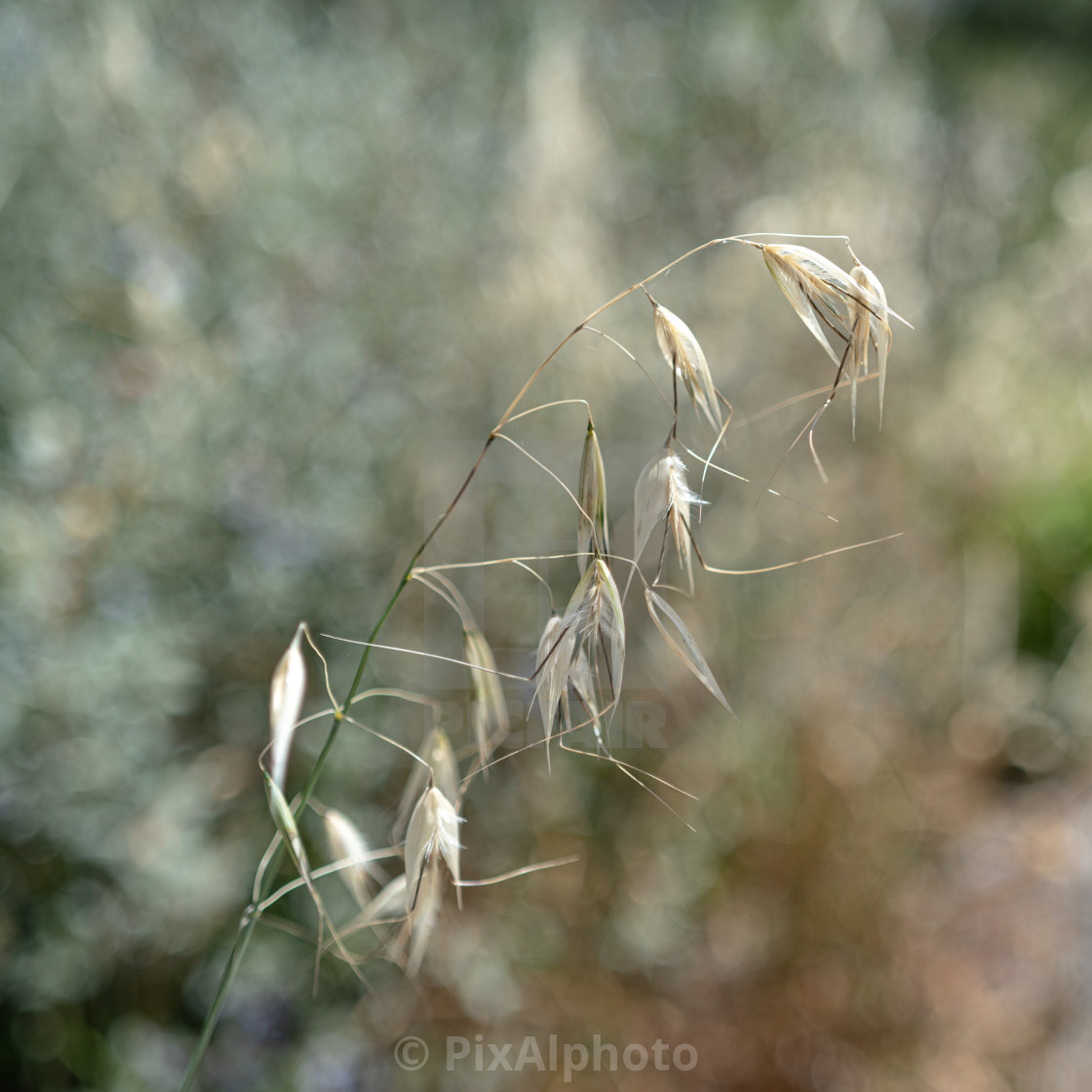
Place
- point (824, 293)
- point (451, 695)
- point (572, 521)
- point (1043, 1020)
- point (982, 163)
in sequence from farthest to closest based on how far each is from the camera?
1. point (982, 163)
2. point (572, 521)
3. point (451, 695)
4. point (1043, 1020)
5. point (824, 293)

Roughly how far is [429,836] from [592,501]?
177 mm

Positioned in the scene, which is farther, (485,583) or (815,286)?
(485,583)

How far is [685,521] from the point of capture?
0.34 metres

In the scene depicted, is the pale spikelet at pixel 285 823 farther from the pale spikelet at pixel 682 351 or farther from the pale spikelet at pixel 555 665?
the pale spikelet at pixel 682 351

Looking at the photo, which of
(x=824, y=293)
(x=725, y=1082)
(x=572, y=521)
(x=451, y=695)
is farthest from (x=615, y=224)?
(x=725, y=1082)

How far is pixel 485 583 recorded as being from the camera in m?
0.94

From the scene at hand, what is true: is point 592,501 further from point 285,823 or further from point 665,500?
point 285,823

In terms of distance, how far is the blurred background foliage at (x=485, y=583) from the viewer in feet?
2.44

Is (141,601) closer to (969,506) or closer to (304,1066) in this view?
(304,1066)

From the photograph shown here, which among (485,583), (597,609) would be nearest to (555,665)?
(597,609)

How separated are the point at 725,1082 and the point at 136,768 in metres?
0.70

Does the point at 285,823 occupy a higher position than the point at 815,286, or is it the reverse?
the point at 815,286

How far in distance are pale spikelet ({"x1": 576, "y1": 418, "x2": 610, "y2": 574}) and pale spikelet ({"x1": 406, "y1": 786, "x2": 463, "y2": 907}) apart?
0.14 meters

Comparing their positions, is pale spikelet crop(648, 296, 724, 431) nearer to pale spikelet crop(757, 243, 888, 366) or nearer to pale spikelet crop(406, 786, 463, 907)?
pale spikelet crop(757, 243, 888, 366)
